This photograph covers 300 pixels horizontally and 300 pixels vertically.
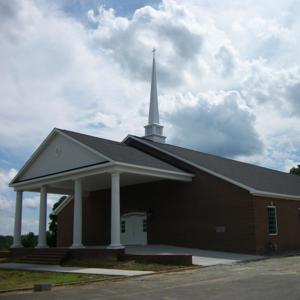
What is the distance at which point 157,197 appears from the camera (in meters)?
27.8

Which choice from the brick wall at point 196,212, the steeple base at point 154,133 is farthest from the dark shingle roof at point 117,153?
the steeple base at point 154,133

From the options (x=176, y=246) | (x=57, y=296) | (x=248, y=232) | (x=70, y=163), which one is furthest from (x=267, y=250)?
(x=57, y=296)

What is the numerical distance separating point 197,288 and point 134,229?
17.3 meters

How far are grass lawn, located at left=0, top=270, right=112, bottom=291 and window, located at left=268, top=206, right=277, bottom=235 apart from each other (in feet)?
40.5

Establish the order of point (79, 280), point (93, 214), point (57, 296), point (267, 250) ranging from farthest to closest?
point (93, 214) → point (267, 250) → point (79, 280) → point (57, 296)

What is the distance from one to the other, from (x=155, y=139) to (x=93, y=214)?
257 inches

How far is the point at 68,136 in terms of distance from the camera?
25.7 metres

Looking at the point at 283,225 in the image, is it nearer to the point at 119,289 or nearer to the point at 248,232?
the point at 248,232

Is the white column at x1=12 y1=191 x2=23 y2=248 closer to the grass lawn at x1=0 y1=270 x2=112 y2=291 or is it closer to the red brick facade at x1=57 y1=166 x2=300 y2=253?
the red brick facade at x1=57 y1=166 x2=300 y2=253

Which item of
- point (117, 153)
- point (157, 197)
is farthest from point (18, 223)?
point (117, 153)

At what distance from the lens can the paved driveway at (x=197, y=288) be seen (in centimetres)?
1057

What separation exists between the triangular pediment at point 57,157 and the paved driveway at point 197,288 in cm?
943

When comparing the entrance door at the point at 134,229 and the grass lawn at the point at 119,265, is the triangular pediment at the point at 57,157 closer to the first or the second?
the grass lawn at the point at 119,265

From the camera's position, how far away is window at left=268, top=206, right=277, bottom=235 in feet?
Answer: 83.6
